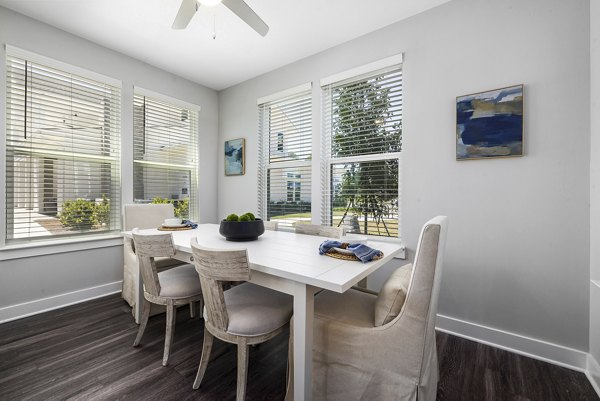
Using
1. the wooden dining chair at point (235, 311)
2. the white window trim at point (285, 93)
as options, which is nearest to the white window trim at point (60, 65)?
the white window trim at point (285, 93)

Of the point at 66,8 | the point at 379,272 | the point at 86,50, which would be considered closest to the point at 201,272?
the point at 379,272

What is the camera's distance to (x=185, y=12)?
184 cm

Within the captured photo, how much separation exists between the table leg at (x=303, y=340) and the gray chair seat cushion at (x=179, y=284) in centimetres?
95

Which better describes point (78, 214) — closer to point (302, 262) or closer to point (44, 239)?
point (44, 239)

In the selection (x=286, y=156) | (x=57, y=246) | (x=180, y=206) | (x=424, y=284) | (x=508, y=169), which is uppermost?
(x=286, y=156)

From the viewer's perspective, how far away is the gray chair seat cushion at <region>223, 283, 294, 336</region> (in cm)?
133

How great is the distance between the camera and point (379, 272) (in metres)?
2.56

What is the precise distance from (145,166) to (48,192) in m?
0.95

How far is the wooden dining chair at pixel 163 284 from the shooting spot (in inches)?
65.9

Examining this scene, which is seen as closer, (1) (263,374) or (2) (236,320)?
(2) (236,320)

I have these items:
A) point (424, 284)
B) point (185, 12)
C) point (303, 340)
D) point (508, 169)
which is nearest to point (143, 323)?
point (303, 340)

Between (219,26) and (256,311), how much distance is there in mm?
2576

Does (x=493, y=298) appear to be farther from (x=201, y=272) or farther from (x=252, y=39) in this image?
(x=252, y=39)

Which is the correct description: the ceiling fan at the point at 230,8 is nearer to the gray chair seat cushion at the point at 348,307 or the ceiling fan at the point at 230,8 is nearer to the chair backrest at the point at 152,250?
the chair backrest at the point at 152,250
